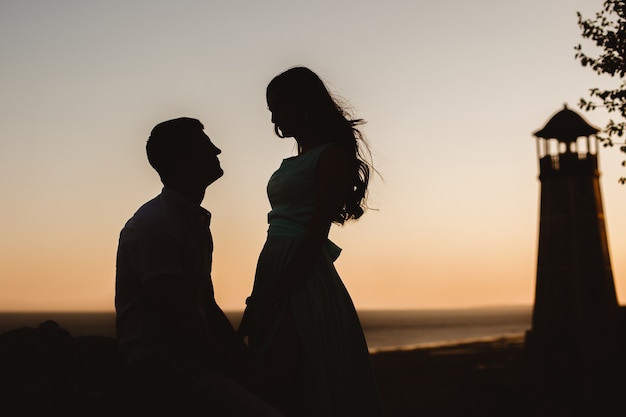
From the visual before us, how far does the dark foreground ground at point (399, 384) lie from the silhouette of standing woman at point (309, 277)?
3.31ft

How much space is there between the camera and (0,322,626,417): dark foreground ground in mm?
4082

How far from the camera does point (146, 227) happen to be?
11.5 ft

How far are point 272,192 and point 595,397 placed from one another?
22.2m

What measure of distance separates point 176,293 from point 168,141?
0.79 metres

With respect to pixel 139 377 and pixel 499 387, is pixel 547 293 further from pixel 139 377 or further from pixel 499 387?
pixel 139 377

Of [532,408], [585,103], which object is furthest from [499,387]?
[585,103]

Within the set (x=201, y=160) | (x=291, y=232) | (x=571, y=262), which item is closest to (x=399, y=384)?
(x=571, y=262)

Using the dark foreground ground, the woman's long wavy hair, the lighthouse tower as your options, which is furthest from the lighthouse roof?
the woman's long wavy hair

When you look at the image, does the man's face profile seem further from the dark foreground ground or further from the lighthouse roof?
the lighthouse roof

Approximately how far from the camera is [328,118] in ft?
13.3

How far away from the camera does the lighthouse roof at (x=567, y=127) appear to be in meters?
27.8

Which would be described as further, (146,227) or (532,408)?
(532,408)

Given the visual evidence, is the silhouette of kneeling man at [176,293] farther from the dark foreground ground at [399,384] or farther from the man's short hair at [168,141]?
the dark foreground ground at [399,384]

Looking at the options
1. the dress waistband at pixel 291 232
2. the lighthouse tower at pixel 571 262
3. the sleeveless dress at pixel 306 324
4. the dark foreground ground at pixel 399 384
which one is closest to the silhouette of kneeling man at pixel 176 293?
the sleeveless dress at pixel 306 324
